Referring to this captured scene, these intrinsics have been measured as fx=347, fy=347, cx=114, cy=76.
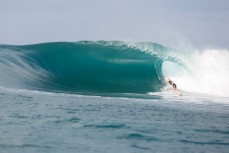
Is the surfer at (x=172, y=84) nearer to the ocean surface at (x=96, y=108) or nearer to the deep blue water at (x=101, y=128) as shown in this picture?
the ocean surface at (x=96, y=108)

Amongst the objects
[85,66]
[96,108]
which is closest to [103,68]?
[85,66]

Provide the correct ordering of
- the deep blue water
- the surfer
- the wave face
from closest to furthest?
1. the deep blue water
2. the wave face
3. the surfer

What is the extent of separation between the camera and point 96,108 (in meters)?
10.5

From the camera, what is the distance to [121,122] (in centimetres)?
871

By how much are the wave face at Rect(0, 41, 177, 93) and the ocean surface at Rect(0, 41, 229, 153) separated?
0.20ft

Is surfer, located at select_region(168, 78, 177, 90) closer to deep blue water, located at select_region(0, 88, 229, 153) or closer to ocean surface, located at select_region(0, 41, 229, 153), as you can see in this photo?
ocean surface, located at select_region(0, 41, 229, 153)

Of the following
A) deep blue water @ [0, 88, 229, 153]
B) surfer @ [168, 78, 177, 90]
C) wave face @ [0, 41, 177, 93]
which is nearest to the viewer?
deep blue water @ [0, 88, 229, 153]

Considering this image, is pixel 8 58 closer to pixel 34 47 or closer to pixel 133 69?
pixel 34 47

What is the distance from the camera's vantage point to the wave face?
17.1 meters

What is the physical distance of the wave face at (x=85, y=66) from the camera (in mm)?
17125

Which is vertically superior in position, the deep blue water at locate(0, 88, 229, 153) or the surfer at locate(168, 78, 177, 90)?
the surfer at locate(168, 78, 177, 90)

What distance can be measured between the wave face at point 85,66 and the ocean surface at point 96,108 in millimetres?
61

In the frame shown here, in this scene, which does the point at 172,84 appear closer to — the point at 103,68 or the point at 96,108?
the point at 103,68

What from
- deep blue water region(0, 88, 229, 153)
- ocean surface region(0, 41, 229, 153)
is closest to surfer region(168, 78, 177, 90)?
ocean surface region(0, 41, 229, 153)
